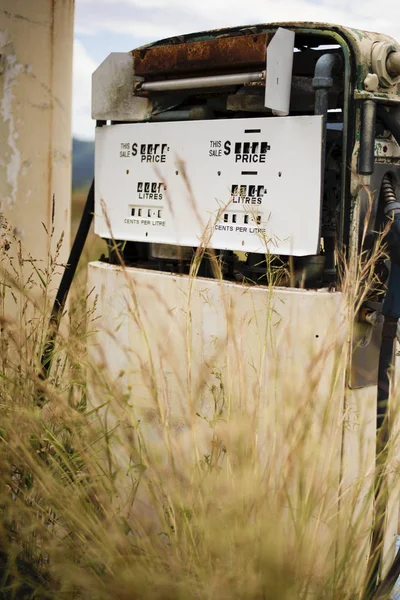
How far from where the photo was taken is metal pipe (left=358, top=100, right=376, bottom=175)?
9.08ft

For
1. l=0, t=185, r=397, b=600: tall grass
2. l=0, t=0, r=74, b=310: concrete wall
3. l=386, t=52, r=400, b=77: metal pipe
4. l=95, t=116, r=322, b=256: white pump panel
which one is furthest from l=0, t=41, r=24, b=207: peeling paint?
l=386, t=52, r=400, b=77: metal pipe

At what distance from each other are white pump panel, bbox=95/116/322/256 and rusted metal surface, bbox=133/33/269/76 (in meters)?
0.20

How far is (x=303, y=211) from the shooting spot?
287 centimetres

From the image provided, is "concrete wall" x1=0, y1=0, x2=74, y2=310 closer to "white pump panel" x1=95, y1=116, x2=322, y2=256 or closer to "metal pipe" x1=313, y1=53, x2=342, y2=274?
"white pump panel" x1=95, y1=116, x2=322, y2=256

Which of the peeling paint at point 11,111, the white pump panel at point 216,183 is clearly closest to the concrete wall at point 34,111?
the peeling paint at point 11,111

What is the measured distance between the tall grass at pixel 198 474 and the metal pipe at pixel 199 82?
0.69 meters

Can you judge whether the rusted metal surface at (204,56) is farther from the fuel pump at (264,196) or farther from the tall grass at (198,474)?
the tall grass at (198,474)

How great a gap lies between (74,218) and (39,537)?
17.3 feet

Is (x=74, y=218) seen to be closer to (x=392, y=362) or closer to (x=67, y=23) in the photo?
(x=67, y=23)

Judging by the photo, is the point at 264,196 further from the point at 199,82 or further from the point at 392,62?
the point at 392,62

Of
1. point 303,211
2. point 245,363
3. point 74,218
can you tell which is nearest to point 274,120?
point 303,211

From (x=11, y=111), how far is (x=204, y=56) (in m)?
1.34

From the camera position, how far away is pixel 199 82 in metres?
3.15

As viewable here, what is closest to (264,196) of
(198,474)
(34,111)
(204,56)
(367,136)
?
(367,136)
